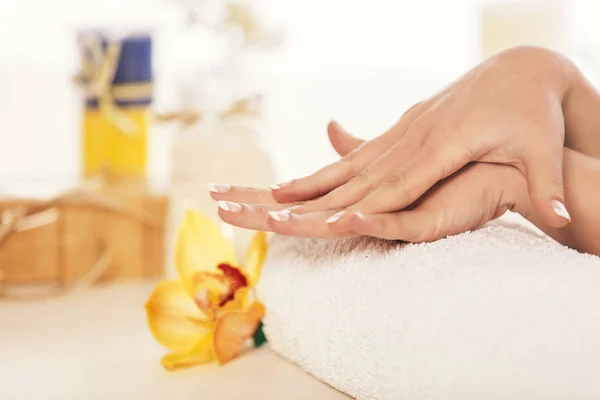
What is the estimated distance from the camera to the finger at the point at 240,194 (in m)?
0.80

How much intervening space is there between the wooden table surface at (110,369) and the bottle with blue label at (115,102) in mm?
475

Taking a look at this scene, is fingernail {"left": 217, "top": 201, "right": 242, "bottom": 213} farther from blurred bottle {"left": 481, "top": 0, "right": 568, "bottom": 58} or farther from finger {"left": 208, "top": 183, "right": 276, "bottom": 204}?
blurred bottle {"left": 481, "top": 0, "right": 568, "bottom": 58}

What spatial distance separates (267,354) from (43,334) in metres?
0.38

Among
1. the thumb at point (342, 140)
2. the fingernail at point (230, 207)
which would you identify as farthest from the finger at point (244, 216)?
the thumb at point (342, 140)

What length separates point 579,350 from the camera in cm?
52

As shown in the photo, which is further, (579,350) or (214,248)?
(214,248)

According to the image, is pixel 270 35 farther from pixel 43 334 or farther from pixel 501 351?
pixel 501 351

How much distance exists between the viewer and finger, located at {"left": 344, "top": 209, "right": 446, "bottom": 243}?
2.16 feet

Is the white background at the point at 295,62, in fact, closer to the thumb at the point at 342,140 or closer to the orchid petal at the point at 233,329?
the thumb at the point at 342,140

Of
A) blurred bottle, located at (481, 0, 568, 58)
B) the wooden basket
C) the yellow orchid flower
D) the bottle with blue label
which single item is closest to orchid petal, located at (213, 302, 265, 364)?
the yellow orchid flower

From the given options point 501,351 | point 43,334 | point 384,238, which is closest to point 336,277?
point 384,238

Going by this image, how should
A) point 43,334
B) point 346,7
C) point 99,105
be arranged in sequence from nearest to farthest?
1. point 43,334
2. point 99,105
3. point 346,7

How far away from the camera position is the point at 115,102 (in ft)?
5.10

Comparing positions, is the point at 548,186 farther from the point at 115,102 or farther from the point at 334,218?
the point at 115,102
